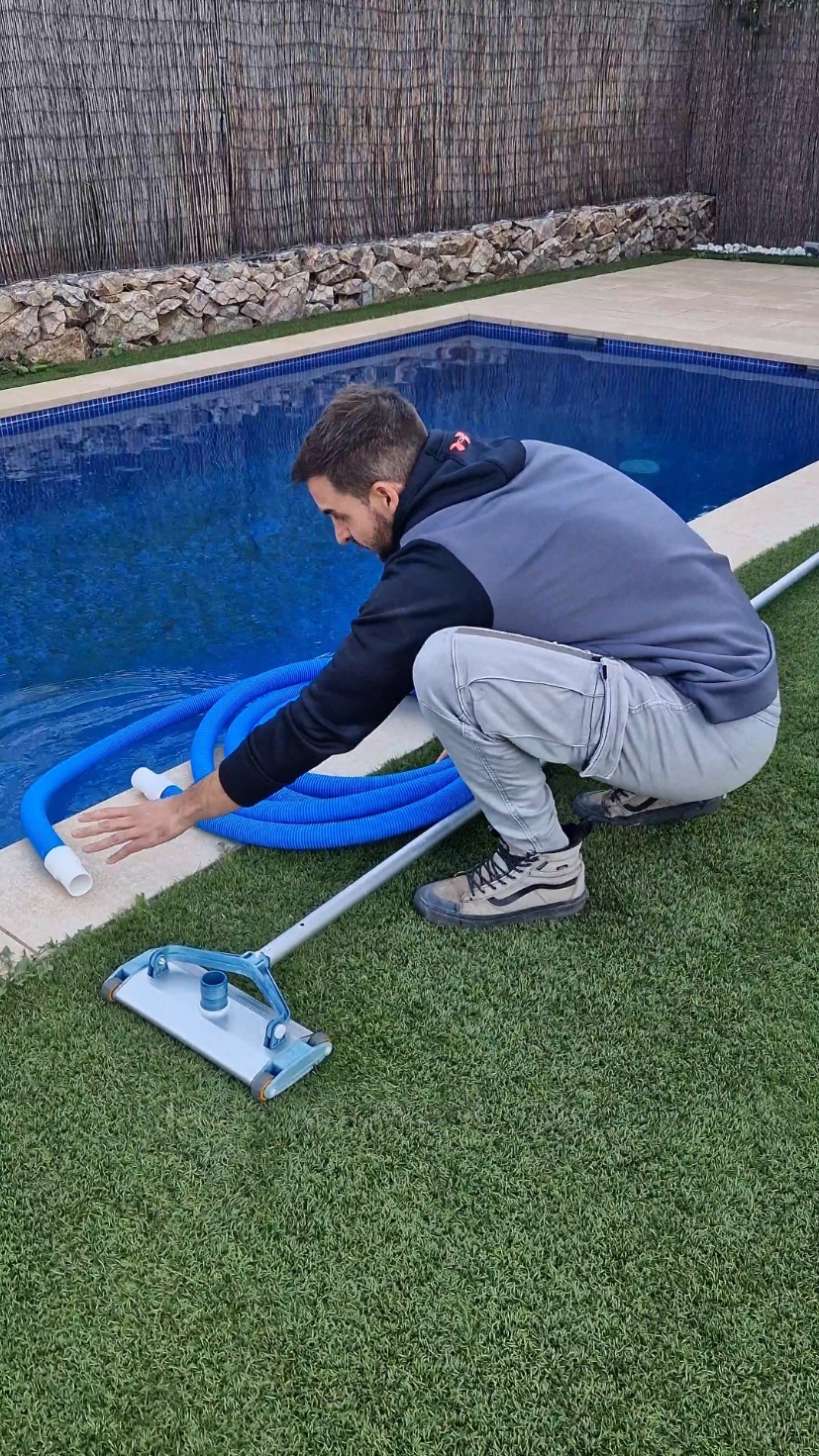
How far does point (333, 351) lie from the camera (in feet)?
27.1

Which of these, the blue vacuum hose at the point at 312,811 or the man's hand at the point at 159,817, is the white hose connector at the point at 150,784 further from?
the man's hand at the point at 159,817

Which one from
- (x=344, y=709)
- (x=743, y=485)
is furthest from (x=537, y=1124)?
(x=743, y=485)

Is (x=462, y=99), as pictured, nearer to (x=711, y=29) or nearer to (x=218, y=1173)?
(x=711, y=29)

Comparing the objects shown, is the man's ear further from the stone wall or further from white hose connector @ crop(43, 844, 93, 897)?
the stone wall

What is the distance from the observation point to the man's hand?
2.00m

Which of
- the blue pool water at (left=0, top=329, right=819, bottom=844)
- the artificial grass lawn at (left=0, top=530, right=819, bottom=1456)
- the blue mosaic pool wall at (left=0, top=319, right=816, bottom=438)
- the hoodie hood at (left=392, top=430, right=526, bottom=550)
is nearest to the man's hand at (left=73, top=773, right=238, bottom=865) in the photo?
the artificial grass lawn at (left=0, top=530, right=819, bottom=1456)

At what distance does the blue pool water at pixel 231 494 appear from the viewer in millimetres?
4281

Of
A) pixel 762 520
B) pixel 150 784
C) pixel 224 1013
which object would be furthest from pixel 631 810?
pixel 762 520

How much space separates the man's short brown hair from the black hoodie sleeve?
172 millimetres

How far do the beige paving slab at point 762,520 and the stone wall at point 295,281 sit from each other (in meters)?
5.00

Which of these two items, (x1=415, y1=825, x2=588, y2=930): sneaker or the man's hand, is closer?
the man's hand

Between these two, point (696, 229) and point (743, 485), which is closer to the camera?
point (743, 485)

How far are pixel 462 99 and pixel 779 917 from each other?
9854mm

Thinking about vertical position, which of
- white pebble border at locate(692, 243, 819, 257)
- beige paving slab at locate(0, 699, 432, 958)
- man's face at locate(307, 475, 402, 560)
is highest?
man's face at locate(307, 475, 402, 560)
